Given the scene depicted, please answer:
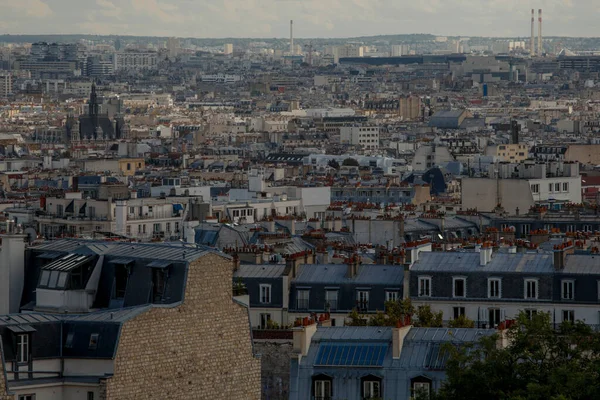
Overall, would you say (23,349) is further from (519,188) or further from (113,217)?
(519,188)

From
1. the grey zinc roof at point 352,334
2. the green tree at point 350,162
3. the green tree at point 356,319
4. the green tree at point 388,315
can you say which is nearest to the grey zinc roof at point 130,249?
Result: the grey zinc roof at point 352,334

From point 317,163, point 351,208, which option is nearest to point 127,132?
point 317,163

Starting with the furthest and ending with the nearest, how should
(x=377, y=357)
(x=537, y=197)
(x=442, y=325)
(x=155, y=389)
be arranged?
(x=537, y=197)
(x=442, y=325)
(x=377, y=357)
(x=155, y=389)

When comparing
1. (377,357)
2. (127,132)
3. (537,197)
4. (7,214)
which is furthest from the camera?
(127,132)

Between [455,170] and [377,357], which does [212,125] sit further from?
[377,357]

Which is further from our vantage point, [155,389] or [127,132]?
[127,132]

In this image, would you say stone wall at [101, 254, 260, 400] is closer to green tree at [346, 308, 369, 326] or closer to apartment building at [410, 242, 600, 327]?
green tree at [346, 308, 369, 326]

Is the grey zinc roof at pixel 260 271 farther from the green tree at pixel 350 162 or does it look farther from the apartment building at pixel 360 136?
the apartment building at pixel 360 136
